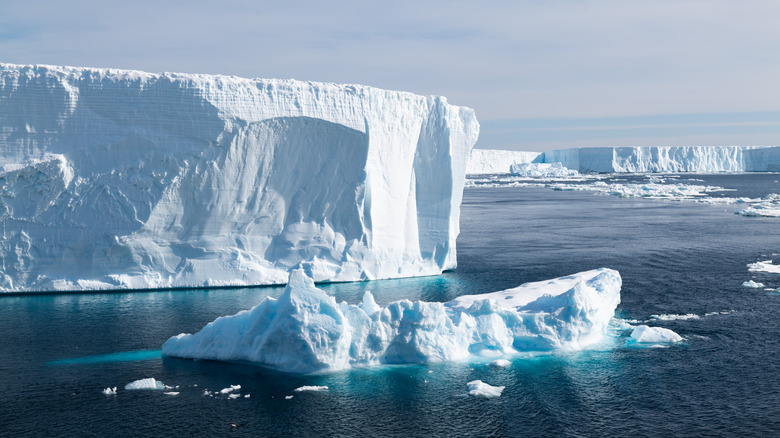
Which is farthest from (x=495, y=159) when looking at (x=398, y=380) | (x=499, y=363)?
(x=398, y=380)

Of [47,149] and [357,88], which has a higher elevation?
[357,88]

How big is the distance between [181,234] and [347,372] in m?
7.73

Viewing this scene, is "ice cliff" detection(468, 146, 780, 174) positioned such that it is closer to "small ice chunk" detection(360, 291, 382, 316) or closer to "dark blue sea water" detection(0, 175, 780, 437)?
"dark blue sea water" detection(0, 175, 780, 437)

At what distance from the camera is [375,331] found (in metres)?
11.6

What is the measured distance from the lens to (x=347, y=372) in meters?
11.2

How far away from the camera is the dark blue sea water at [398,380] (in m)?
9.16

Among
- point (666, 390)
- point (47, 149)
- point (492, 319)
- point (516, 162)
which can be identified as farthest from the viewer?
point (516, 162)

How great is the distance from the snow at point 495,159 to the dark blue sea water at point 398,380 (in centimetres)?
7307

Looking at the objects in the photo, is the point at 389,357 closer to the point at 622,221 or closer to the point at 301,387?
the point at 301,387

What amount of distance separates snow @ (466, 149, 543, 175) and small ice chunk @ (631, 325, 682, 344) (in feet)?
251

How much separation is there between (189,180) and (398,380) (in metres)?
8.61

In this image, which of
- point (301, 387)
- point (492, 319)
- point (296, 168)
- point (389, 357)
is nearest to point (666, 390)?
point (492, 319)

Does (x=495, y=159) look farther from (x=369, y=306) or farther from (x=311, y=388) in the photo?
(x=311, y=388)

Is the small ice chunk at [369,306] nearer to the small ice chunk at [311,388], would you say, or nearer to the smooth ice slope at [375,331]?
the smooth ice slope at [375,331]
